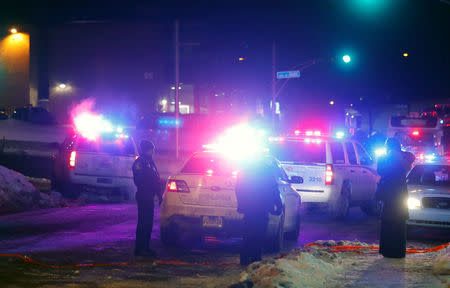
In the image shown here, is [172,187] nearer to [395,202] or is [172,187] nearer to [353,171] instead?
[395,202]

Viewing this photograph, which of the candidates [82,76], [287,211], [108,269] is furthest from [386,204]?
[82,76]

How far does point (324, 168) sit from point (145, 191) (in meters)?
6.08

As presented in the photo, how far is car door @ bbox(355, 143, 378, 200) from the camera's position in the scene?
15.9 meters

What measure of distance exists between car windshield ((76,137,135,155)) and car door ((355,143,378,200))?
18.9 feet

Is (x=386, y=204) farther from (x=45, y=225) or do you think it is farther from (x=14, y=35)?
(x=14, y=35)

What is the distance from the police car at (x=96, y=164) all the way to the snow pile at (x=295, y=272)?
8.18 metres

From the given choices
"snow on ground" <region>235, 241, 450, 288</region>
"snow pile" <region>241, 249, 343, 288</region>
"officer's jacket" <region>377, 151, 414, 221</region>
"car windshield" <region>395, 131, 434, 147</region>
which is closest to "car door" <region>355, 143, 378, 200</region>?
"officer's jacket" <region>377, 151, 414, 221</region>

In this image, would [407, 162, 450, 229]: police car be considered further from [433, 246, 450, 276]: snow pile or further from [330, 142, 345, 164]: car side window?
[433, 246, 450, 276]: snow pile

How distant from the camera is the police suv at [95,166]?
15.5 metres

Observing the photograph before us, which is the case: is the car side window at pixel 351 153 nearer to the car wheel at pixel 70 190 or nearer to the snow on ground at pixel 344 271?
the snow on ground at pixel 344 271

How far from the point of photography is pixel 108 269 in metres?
8.09

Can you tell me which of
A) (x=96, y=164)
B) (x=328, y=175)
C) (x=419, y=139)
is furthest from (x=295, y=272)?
(x=419, y=139)

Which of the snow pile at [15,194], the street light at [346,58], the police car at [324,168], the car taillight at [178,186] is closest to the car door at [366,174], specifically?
the police car at [324,168]

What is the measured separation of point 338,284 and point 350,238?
4922 millimetres
